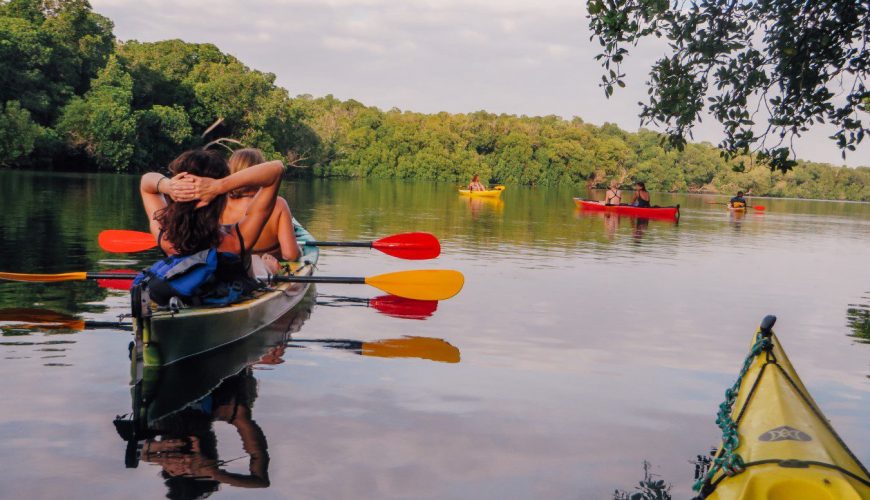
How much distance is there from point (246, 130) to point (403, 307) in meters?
55.7

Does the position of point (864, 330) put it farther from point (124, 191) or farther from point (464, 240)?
point (124, 191)

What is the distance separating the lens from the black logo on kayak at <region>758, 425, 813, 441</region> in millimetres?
3365

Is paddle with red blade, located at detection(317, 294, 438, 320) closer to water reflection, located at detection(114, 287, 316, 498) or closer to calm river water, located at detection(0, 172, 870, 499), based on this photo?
calm river water, located at detection(0, 172, 870, 499)

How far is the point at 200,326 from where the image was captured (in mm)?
6133

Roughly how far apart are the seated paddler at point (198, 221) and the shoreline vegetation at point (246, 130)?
14321 mm

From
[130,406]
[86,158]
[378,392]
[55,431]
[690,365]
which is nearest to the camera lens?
[55,431]

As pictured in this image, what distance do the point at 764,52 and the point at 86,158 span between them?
2055 inches

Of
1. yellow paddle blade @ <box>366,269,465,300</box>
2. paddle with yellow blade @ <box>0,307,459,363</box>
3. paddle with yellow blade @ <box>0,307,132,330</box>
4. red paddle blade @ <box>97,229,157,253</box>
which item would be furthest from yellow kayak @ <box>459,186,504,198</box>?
paddle with yellow blade @ <box>0,307,132,330</box>

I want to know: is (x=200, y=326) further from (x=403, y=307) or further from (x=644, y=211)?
(x=644, y=211)

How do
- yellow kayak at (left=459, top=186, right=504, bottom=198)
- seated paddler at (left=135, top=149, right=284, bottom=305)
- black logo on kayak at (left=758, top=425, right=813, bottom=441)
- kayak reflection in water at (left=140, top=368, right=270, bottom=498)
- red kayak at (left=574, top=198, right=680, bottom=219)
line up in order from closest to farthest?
black logo on kayak at (left=758, top=425, right=813, bottom=441)
kayak reflection in water at (left=140, top=368, right=270, bottom=498)
seated paddler at (left=135, top=149, right=284, bottom=305)
red kayak at (left=574, top=198, right=680, bottom=219)
yellow kayak at (left=459, top=186, right=504, bottom=198)

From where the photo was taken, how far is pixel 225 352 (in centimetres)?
677

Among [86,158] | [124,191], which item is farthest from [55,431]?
[86,158]

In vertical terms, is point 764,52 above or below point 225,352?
above

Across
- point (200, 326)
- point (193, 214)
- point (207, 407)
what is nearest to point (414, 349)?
point (200, 326)
